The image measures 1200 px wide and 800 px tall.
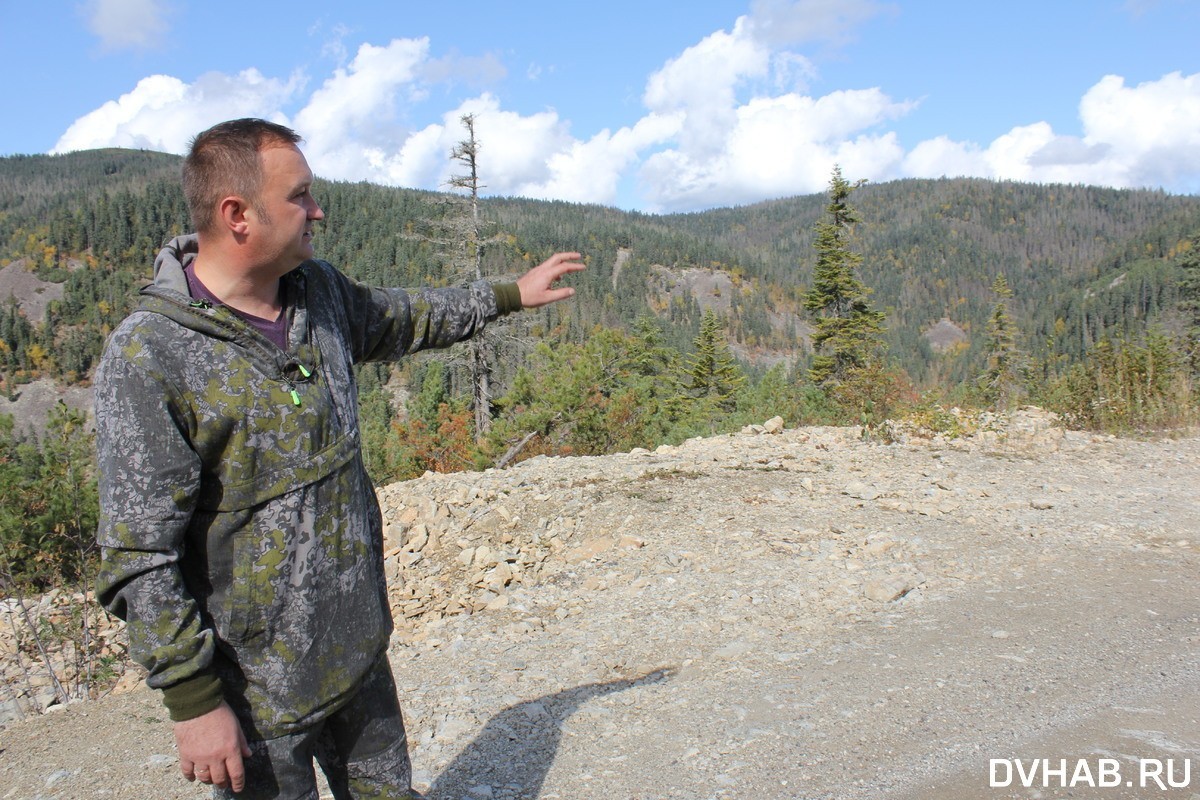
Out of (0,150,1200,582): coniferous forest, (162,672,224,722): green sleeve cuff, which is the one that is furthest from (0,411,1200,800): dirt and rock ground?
(0,150,1200,582): coniferous forest

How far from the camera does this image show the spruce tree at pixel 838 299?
23.6 metres

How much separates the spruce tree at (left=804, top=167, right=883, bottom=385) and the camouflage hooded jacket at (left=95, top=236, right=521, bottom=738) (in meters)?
23.1

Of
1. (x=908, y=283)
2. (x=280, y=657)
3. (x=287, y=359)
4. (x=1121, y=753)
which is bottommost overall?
(x=1121, y=753)

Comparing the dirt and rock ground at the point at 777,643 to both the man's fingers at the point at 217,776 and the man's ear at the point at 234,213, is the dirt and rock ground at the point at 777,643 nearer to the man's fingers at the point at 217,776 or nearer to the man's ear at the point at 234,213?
the man's fingers at the point at 217,776

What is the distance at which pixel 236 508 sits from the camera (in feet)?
4.91

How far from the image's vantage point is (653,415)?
1407cm

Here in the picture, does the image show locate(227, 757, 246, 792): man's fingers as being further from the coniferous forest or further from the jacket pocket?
the coniferous forest

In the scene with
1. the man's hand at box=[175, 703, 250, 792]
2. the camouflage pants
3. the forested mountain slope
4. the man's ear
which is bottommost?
the camouflage pants

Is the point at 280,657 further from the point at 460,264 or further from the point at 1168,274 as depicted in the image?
the point at 1168,274

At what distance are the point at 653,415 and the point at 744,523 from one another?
28.9ft

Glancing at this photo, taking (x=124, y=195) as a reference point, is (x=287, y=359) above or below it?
below

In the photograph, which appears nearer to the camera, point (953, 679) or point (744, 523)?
point (953, 679)

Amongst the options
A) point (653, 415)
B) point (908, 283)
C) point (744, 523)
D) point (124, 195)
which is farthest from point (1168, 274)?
point (124, 195)

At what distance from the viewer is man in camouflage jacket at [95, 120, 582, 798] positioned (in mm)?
1396
